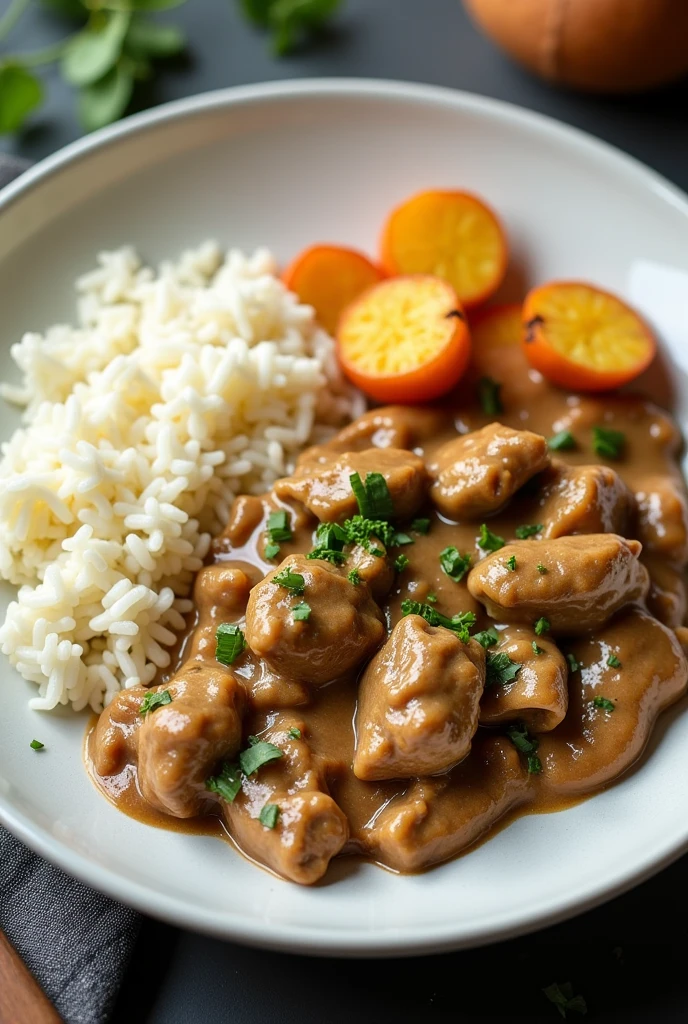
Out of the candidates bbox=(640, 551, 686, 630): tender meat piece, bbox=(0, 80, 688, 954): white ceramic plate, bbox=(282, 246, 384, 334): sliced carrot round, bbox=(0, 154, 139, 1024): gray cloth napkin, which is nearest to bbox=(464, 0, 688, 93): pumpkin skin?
bbox=(0, 80, 688, 954): white ceramic plate

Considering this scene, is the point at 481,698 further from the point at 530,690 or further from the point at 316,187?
the point at 316,187

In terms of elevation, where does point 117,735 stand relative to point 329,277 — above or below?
below

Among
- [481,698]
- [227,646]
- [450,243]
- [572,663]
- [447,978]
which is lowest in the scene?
[447,978]

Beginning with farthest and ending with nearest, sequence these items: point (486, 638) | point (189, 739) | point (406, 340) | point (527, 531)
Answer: point (406, 340) → point (527, 531) → point (486, 638) → point (189, 739)

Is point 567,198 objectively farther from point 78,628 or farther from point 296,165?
point 78,628

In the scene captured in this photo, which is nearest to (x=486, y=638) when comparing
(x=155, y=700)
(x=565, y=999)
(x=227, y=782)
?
(x=227, y=782)
